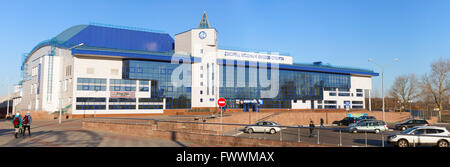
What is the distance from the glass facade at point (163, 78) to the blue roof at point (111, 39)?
27.3 ft

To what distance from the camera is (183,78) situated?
192 feet

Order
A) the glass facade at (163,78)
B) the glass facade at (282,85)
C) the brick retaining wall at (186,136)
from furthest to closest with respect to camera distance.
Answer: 1. the glass facade at (282,85)
2. the glass facade at (163,78)
3. the brick retaining wall at (186,136)

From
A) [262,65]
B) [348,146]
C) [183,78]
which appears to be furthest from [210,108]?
[348,146]

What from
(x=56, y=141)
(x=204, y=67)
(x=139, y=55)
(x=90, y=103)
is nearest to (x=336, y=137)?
(x=56, y=141)

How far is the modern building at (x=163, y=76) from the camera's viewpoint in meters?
50.8

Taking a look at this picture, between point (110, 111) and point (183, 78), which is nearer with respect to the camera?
point (110, 111)

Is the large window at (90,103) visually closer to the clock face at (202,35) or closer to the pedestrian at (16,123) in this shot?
the clock face at (202,35)

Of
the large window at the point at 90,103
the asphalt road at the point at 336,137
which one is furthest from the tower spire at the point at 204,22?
the asphalt road at the point at 336,137

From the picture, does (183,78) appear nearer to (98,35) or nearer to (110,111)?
(110,111)

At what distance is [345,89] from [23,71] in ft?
279

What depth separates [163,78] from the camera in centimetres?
5641

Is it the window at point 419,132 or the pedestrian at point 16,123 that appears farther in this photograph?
the pedestrian at point 16,123
